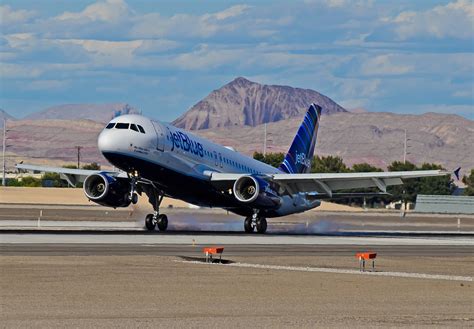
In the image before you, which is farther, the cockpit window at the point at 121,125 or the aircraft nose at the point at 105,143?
the cockpit window at the point at 121,125

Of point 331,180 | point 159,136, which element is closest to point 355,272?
point 159,136

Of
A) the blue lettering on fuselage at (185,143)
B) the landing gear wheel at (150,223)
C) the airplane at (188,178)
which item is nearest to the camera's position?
the airplane at (188,178)

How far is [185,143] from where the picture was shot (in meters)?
57.3

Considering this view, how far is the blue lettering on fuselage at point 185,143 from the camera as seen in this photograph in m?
56.3

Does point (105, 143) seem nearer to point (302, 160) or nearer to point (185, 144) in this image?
point (185, 144)

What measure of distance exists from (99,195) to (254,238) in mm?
9630

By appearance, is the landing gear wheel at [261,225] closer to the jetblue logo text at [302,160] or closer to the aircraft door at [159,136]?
the aircraft door at [159,136]

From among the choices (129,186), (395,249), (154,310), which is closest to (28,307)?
(154,310)

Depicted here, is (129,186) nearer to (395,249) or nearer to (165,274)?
(395,249)

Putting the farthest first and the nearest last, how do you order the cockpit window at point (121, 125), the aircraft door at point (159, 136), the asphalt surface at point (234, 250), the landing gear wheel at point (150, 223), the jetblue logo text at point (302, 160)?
1. the jetblue logo text at point (302, 160)
2. the landing gear wheel at point (150, 223)
3. the aircraft door at point (159, 136)
4. the cockpit window at point (121, 125)
5. the asphalt surface at point (234, 250)

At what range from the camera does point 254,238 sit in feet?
171

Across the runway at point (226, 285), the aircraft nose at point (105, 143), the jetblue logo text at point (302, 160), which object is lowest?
the runway at point (226, 285)

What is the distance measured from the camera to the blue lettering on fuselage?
185 ft

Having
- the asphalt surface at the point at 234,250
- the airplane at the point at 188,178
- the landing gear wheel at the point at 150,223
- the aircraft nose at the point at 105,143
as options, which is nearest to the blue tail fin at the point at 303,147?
the airplane at the point at 188,178
